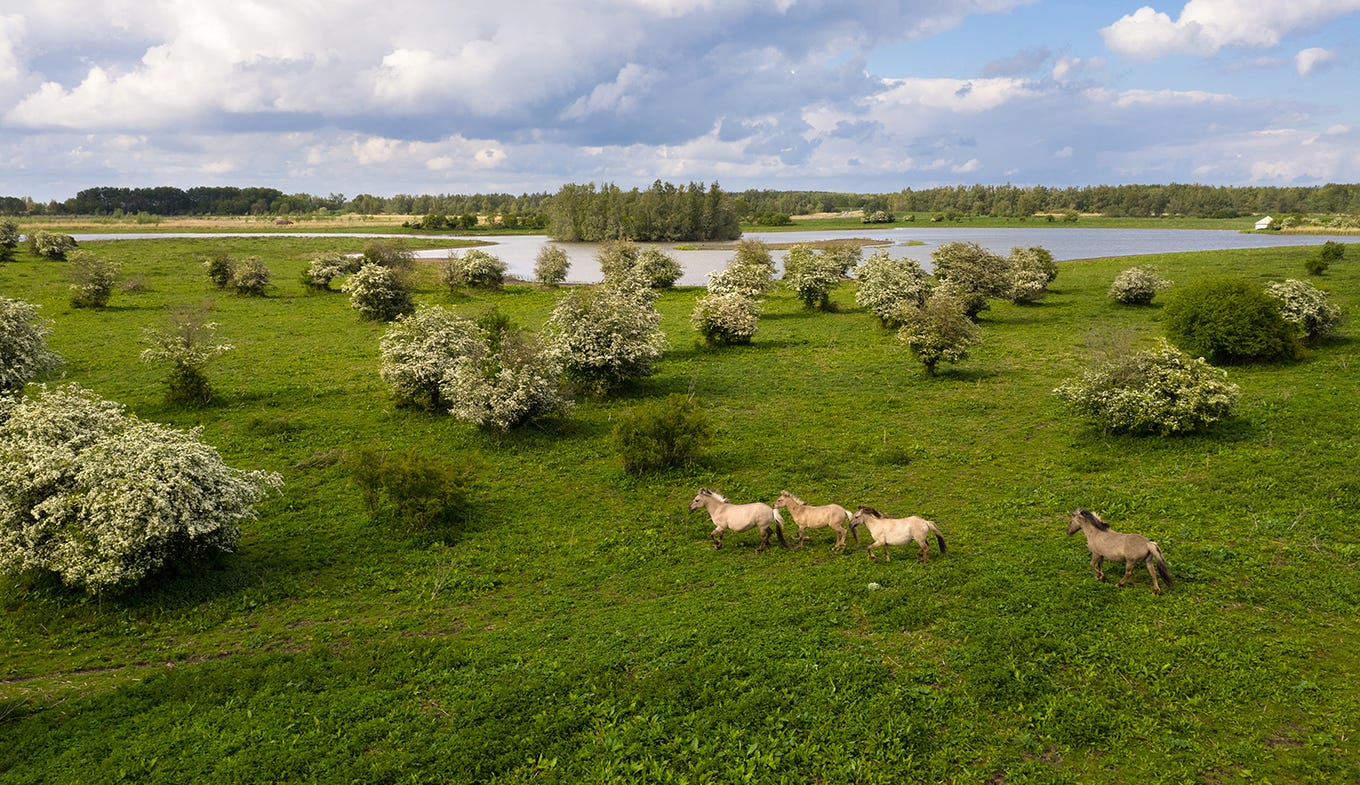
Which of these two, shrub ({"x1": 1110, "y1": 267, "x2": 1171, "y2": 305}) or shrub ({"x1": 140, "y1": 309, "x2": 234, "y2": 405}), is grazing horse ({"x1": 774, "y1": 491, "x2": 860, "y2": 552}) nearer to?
shrub ({"x1": 140, "y1": 309, "x2": 234, "y2": 405})

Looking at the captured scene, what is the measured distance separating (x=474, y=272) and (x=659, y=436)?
44.7m

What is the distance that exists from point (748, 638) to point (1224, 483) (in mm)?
13628

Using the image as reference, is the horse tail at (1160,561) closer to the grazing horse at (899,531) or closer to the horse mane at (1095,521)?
the horse mane at (1095,521)

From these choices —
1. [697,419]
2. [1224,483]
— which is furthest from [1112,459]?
[697,419]

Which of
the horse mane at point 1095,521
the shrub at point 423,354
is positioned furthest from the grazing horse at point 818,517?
the shrub at point 423,354

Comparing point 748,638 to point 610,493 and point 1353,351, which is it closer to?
point 610,493

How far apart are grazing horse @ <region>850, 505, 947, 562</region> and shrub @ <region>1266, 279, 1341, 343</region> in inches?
1084

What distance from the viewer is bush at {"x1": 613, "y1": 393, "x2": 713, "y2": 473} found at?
68.0ft

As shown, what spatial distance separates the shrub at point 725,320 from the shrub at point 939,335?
9.54 m

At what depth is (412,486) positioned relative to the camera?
1725 centimetres

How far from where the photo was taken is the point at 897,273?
44500 millimetres

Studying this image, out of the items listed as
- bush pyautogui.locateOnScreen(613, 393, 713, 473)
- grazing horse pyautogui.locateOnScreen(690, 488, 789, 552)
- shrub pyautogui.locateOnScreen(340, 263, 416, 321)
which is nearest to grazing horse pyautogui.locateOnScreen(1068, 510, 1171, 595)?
grazing horse pyautogui.locateOnScreen(690, 488, 789, 552)

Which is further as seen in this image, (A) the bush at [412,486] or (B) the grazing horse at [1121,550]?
(A) the bush at [412,486]

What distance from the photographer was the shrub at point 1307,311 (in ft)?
103
